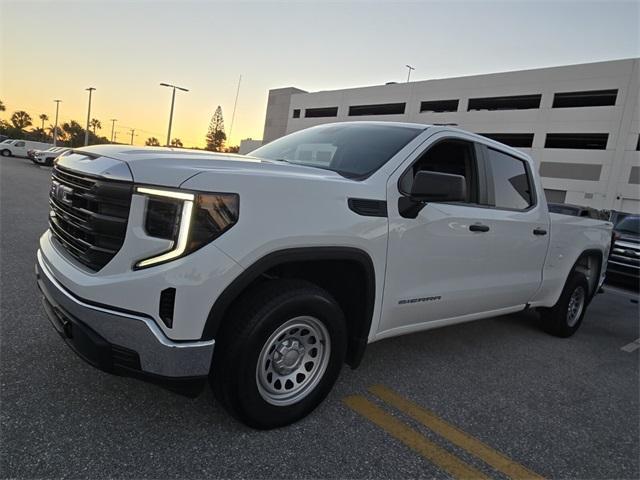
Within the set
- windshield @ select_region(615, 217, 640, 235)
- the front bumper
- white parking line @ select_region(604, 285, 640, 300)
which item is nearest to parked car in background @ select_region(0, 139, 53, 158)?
windshield @ select_region(615, 217, 640, 235)

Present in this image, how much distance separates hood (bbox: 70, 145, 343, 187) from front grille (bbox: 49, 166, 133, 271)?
0.34 ft

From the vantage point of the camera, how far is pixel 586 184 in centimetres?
3656

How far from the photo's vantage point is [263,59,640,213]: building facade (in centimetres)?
3488

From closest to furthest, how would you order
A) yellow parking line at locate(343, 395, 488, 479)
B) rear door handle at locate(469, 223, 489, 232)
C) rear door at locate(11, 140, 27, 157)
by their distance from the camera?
1. yellow parking line at locate(343, 395, 488, 479)
2. rear door handle at locate(469, 223, 489, 232)
3. rear door at locate(11, 140, 27, 157)

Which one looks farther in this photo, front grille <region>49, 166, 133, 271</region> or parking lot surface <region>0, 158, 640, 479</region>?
parking lot surface <region>0, 158, 640, 479</region>

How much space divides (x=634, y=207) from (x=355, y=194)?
39220 mm

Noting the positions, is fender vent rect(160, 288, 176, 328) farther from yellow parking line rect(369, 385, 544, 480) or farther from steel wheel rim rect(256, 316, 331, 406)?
yellow parking line rect(369, 385, 544, 480)

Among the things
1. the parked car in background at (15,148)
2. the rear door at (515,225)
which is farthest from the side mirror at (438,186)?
the parked car in background at (15,148)

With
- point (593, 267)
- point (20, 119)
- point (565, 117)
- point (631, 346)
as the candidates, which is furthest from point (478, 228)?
point (20, 119)

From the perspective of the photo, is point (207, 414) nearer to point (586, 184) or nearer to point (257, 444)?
point (257, 444)

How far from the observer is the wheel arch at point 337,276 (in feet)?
7.48

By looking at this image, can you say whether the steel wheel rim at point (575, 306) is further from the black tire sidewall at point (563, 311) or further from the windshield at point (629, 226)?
the windshield at point (629, 226)

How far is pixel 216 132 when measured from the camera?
97812mm

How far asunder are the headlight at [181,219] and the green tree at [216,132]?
97766 millimetres
